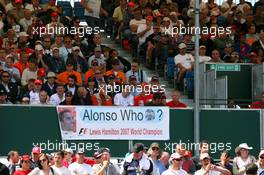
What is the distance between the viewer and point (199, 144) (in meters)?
23.8

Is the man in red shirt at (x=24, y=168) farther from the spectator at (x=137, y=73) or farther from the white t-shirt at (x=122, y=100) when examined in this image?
the spectator at (x=137, y=73)

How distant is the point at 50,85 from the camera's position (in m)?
24.3

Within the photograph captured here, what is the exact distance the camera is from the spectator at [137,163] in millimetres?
18312

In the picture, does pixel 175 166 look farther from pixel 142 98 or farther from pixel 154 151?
pixel 142 98

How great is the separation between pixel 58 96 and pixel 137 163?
19.4ft

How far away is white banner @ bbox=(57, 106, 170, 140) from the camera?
23.6m

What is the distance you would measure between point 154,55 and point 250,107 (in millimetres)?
3716

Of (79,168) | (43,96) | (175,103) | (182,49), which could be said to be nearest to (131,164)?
(79,168)

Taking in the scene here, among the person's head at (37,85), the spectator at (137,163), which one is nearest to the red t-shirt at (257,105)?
the person's head at (37,85)

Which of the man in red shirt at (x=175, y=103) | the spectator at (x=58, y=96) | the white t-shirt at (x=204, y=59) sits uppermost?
the white t-shirt at (x=204, y=59)

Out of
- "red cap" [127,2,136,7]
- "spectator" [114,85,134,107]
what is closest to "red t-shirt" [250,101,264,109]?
"spectator" [114,85,134,107]

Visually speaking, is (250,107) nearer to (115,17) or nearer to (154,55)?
(154,55)

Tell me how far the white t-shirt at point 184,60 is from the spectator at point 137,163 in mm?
8771

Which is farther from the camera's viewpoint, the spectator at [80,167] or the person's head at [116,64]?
the person's head at [116,64]
